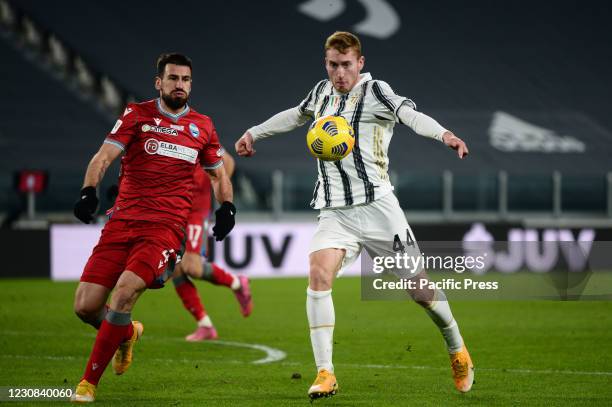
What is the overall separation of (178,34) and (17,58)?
12.7 ft

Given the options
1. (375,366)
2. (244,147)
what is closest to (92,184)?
(244,147)

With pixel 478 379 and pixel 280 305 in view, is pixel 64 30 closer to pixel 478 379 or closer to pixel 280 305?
pixel 280 305

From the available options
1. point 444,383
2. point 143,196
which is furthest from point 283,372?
point 143,196

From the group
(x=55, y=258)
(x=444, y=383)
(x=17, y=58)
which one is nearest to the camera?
(x=444, y=383)

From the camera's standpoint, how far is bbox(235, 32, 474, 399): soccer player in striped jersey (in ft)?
20.9

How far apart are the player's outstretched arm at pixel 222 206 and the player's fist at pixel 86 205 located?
85 cm

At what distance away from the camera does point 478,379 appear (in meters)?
7.21

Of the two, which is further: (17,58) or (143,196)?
(17,58)

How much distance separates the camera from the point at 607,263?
18891 millimetres

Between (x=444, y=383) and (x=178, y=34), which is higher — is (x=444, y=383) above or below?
below

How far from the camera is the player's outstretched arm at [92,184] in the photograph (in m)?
6.14

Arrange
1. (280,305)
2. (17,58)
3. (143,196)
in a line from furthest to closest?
(17,58)
(280,305)
(143,196)

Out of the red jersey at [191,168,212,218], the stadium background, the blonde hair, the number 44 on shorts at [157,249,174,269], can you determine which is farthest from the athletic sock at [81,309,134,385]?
the stadium background

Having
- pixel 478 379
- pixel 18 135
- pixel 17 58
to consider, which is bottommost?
pixel 478 379
